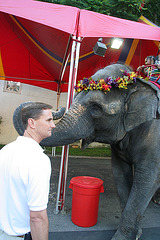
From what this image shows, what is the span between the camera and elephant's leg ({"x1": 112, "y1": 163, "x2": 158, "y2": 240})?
2344 millimetres

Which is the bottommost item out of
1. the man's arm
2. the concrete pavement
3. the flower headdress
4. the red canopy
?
the concrete pavement

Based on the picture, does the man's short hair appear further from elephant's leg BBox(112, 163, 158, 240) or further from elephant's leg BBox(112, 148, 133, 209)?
elephant's leg BBox(112, 148, 133, 209)

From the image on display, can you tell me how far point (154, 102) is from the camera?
2375 millimetres

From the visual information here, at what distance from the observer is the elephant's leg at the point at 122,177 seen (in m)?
2.93

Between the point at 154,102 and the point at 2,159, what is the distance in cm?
171

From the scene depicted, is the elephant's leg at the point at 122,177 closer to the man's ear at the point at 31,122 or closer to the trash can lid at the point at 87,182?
the trash can lid at the point at 87,182

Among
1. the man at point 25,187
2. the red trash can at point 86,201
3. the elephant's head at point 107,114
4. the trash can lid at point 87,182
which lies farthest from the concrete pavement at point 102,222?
the man at point 25,187

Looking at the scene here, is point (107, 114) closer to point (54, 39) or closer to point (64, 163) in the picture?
point (64, 163)

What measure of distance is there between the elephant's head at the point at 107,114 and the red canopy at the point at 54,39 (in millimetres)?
1422

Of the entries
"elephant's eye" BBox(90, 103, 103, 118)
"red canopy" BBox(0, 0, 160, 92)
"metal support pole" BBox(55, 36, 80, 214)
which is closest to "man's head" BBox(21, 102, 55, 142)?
"elephant's eye" BBox(90, 103, 103, 118)

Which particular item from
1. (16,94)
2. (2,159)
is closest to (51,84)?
(16,94)

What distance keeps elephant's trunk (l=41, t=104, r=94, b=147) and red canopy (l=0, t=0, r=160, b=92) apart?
1612 millimetres

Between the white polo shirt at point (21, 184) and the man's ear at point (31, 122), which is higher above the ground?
the man's ear at point (31, 122)

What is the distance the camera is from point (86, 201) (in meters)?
2.91
